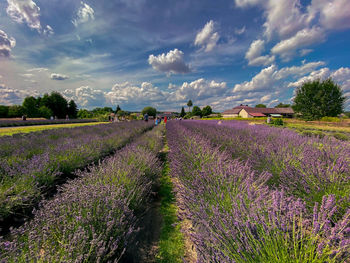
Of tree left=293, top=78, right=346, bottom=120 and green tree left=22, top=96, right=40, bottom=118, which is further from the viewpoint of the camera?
green tree left=22, top=96, right=40, bottom=118

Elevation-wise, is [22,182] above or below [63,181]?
above

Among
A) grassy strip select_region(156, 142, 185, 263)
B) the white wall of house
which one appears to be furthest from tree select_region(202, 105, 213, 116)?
grassy strip select_region(156, 142, 185, 263)

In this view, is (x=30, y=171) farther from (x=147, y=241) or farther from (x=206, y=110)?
(x=206, y=110)

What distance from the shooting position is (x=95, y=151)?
4.67 meters

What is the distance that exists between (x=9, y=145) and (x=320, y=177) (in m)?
7.59

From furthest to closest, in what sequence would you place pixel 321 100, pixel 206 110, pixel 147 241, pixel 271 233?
pixel 206 110
pixel 321 100
pixel 147 241
pixel 271 233

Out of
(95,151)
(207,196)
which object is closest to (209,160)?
(207,196)

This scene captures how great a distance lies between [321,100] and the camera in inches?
977

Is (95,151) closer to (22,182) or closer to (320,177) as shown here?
(22,182)

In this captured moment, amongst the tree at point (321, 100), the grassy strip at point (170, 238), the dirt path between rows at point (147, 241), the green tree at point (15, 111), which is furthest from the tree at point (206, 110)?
the dirt path between rows at point (147, 241)

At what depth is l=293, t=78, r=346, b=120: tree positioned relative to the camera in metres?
24.7

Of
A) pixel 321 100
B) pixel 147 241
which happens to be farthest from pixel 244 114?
pixel 147 241

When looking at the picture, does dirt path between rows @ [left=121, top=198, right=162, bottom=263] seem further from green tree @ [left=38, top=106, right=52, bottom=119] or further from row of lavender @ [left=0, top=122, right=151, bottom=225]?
green tree @ [left=38, top=106, right=52, bottom=119]

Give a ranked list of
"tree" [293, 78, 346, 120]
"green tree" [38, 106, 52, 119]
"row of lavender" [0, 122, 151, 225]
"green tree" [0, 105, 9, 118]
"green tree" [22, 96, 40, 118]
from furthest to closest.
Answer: "green tree" [0, 105, 9, 118] < "green tree" [38, 106, 52, 119] < "green tree" [22, 96, 40, 118] < "tree" [293, 78, 346, 120] < "row of lavender" [0, 122, 151, 225]
